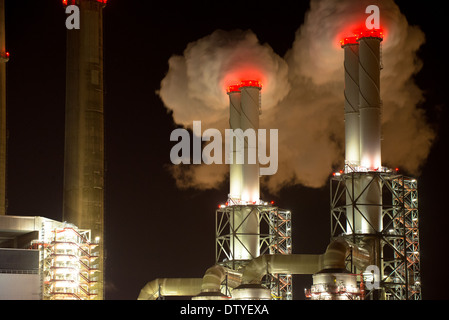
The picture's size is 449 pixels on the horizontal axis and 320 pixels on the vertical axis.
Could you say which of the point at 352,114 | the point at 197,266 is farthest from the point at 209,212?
the point at 352,114

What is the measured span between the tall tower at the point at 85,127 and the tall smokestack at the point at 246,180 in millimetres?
12749

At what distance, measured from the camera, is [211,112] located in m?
108

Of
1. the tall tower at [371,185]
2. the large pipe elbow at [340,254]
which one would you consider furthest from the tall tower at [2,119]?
the large pipe elbow at [340,254]

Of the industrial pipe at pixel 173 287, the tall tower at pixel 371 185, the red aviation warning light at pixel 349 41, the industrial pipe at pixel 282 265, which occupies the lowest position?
the industrial pipe at pixel 173 287

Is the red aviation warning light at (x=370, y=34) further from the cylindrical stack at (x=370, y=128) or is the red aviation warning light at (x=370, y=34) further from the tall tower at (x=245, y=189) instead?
the tall tower at (x=245, y=189)

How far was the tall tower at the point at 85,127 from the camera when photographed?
332 ft

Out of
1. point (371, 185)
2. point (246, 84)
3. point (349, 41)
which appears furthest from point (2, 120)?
point (371, 185)

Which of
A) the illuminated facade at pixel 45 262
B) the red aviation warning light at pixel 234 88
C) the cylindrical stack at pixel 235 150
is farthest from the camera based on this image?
the cylindrical stack at pixel 235 150

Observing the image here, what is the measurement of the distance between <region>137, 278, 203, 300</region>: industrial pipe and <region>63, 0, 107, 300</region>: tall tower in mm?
6003

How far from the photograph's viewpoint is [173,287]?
9638 centimetres

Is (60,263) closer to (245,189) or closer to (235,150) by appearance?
(245,189)

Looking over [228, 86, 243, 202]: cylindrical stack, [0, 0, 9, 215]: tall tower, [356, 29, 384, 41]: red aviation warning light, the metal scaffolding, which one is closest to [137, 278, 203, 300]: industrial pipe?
the metal scaffolding
